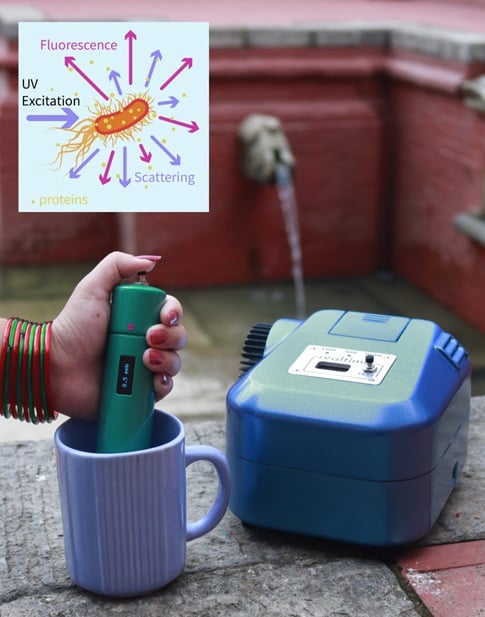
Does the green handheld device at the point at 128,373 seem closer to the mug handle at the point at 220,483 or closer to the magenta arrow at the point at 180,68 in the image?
the mug handle at the point at 220,483

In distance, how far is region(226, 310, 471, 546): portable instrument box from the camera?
3.70 ft

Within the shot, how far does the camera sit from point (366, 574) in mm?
1149

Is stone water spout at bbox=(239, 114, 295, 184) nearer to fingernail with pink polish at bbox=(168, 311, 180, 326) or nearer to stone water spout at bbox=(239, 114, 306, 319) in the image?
stone water spout at bbox=(239, 114, 306, 319)

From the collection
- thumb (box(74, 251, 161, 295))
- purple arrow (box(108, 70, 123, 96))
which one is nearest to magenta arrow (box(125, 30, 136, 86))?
purple arrow (box(108, 70, 123, 96))

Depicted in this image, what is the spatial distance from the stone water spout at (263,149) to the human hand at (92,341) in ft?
8.63

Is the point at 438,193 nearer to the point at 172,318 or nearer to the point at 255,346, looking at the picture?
the point at 255,346

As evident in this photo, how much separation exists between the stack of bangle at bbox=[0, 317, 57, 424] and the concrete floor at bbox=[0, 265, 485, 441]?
1715 mm

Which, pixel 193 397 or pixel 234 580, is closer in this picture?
pixel 234 580

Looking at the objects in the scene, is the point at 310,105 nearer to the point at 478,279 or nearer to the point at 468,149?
the point at 468,149

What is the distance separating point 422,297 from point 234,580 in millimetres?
2961

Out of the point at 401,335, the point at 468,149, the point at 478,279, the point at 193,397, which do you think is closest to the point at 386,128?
the point at 468,149

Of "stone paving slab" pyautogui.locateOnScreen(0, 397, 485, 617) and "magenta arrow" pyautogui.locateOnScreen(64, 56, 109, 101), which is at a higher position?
"magenta arrow" pyautogui.locateOnScreen(64, 56, 109, 101)

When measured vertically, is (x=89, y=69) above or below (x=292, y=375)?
above

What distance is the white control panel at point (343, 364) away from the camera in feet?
3.94
